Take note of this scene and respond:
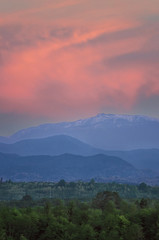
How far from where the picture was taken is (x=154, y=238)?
101750 mm

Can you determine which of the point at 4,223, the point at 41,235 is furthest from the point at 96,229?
the point at 4,223

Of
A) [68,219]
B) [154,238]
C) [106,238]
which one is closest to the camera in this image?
[106,238]

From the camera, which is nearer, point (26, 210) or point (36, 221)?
point (36, 221)

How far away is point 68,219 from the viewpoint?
371ft

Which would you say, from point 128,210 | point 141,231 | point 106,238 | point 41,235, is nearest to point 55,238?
point 41,235

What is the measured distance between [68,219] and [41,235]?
1179 centimetres

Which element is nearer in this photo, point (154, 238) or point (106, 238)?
point (106, 238)

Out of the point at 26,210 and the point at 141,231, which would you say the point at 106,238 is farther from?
the point at 26,210

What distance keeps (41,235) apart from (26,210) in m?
17.5

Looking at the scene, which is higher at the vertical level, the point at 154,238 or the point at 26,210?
the point at 26,210

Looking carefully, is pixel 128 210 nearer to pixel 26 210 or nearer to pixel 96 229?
pixel 96 229

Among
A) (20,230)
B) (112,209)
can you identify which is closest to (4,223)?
(20,230)

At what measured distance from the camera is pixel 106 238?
312ft

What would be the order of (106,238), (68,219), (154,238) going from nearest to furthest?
(106,238) → (154,238) → (68,219)
